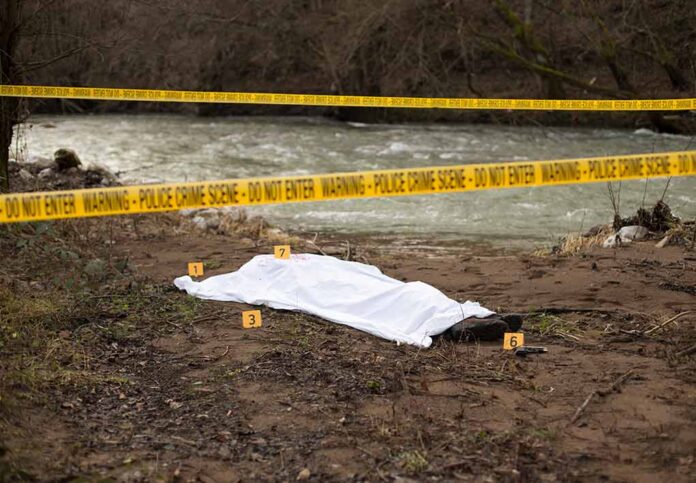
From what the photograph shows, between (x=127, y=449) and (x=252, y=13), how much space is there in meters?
22.4

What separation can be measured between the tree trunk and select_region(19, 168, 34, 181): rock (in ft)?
8.13

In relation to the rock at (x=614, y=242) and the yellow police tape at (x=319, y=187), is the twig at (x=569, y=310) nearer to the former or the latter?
the yellow police tape at (x=319, y=187)

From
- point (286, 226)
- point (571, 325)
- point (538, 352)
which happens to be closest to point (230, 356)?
point (538, 352)

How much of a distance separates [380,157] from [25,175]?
8.76 m

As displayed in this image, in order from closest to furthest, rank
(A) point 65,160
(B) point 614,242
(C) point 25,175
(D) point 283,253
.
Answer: (D) point 283,253, (B) point 614,242, (C) point 25,175, (A) point 65,160

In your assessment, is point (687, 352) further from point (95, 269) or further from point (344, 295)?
point (95, 269)

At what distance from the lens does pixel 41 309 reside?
5730 millimetres

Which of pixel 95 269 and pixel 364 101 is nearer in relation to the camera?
pixel 95 269

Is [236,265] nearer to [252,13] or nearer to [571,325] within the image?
[571,325]

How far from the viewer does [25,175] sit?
448 inches

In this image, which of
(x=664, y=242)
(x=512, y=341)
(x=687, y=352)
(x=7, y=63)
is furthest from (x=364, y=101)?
(x=687, y=352)

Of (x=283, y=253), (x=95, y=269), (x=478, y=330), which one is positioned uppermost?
(x=283, y=253)

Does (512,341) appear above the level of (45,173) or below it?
below

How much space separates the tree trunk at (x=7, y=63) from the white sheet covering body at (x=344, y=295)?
300cm
